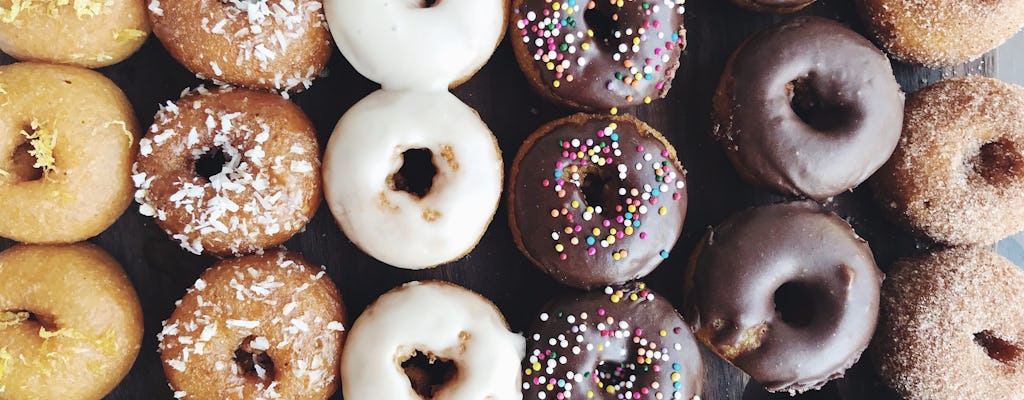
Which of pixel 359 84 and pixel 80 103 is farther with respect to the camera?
pixel 359 84

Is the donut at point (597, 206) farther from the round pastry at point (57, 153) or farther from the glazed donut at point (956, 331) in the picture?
the round pastry at point (57, 153)

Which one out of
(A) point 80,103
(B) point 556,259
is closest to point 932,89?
(B) point 556,259

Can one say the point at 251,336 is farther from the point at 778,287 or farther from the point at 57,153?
→ the point at 778,287

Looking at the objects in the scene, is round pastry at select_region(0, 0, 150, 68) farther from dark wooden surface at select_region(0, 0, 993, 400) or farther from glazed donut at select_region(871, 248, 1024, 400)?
glazed donut at select_region(871, 248, 1024, 400)

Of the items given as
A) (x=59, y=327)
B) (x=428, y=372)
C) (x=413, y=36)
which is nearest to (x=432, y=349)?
(x=428, y=372)

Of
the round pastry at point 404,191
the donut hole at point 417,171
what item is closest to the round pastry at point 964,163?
the round pastry at point 404,191

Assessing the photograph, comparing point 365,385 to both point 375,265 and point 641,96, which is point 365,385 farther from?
point 641,96

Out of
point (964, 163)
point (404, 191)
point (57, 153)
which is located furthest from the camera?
point (964, 163)
